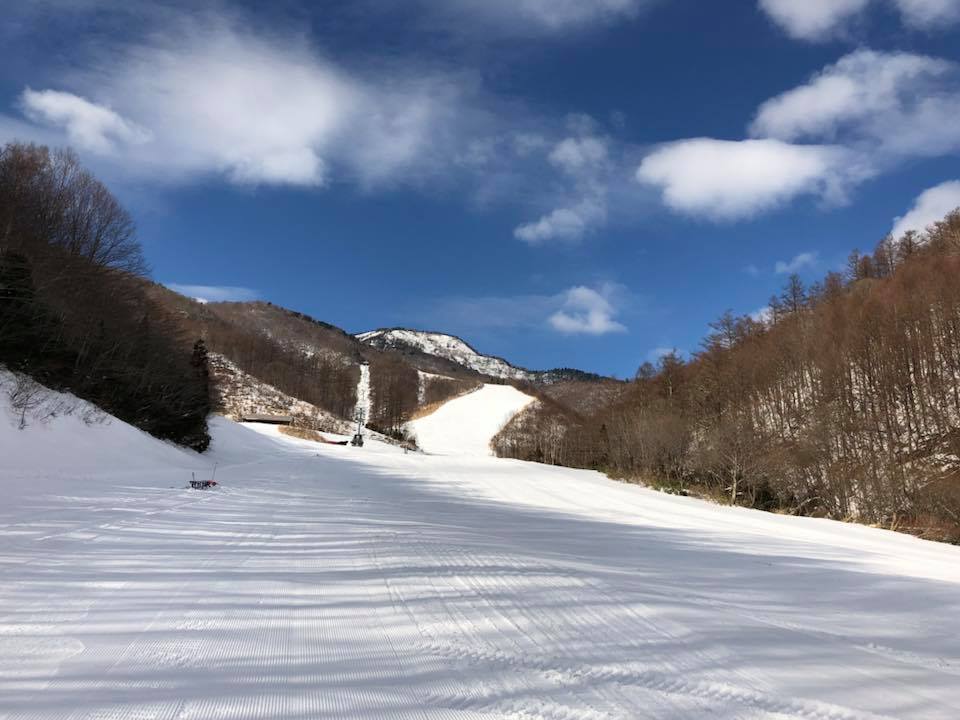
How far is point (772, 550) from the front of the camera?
809 cm

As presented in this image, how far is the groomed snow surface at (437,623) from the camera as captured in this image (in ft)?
8.30

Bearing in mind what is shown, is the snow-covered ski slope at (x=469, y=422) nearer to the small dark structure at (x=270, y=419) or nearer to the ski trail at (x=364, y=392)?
the ski trail at (x=364, y=392)

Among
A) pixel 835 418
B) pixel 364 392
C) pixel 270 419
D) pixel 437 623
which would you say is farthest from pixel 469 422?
pixel 437 623

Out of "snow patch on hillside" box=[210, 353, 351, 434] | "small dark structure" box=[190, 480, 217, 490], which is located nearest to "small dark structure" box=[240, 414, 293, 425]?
"snow patch on hillside" box=[210, 353, 351, 434]

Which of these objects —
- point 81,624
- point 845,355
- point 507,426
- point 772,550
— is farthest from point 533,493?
point 507,426

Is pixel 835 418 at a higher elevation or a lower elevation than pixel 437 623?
higher

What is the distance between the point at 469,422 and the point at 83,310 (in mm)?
73908

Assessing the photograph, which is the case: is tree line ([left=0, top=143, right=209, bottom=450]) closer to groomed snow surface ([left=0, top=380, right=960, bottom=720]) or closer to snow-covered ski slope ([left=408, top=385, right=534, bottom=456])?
groomed snow surface ([left=0, top=380, right=960, bottom=720])

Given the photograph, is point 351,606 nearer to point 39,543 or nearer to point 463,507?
point 39,543

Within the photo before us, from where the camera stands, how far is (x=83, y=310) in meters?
19.9

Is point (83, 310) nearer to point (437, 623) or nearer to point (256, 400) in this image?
point (437, 623)

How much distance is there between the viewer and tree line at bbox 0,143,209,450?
1544cm

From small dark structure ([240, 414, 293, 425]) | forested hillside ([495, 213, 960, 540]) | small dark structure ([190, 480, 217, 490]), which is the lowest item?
small dark structure ([240, 414, 293, 425])

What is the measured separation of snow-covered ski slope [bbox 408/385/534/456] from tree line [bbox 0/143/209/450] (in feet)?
154
